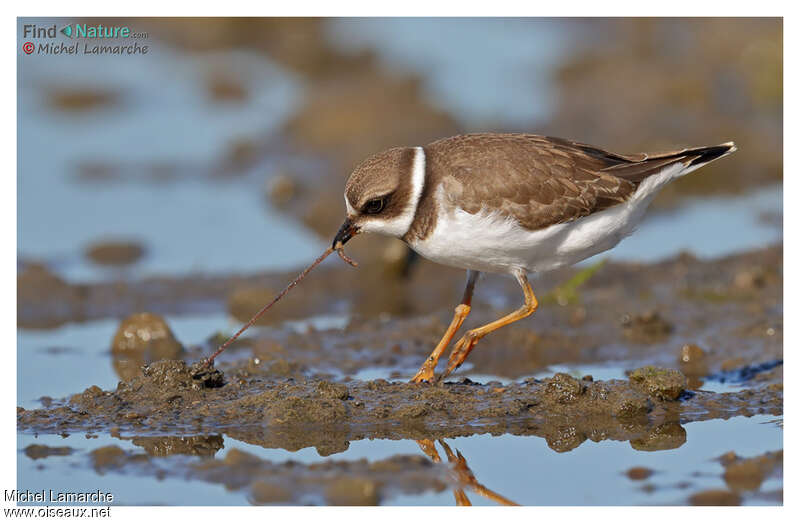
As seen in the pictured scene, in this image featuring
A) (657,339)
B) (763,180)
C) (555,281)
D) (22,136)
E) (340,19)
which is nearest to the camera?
(657,339)

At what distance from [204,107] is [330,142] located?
11.8 ft

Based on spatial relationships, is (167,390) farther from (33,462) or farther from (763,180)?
(763,180)

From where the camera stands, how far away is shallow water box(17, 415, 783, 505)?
22.1 feet

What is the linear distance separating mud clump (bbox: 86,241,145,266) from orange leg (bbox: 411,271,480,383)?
5468 mm

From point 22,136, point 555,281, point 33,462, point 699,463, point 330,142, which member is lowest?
point 699,463

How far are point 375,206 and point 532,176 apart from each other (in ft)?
4.02

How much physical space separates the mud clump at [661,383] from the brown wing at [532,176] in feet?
4.29

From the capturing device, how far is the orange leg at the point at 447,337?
861cm

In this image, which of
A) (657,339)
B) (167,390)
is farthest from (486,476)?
(657,339)

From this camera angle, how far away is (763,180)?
1567cm

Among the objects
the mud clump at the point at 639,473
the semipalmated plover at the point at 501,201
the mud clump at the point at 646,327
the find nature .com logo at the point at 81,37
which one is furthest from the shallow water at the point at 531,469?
the find nature .com logo at the point at 81,37

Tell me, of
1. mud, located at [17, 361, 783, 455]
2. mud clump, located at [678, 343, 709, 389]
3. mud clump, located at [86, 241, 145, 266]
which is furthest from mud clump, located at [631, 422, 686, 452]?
mud clump, located at [86, 241, 145, 266]

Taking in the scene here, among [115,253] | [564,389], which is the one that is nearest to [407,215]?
[564,389]

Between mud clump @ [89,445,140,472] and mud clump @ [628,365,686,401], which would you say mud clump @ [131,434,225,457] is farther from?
mud clump @ [628,365,686,401]
